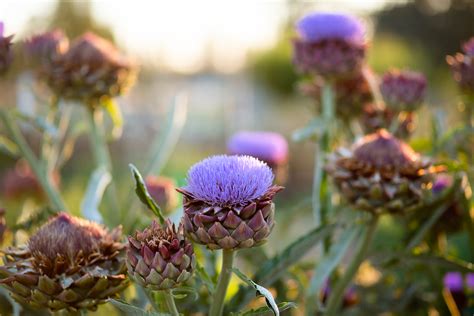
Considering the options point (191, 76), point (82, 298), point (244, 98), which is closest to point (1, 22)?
point (82, 298)

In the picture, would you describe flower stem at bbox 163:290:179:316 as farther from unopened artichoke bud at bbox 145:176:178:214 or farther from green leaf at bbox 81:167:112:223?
unopened artichoke bud at bbox 145:176:178:214

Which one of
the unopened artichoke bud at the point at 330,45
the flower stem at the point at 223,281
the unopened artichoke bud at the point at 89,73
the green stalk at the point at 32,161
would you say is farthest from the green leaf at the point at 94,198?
the unopened artichoke bud at the point at 330,45

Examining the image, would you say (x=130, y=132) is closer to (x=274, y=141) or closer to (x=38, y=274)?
(x=274, y=141)

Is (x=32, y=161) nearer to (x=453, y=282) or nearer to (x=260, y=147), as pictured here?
(x=260, y=147)

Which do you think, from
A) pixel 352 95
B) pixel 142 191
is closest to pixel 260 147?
pixel 352 95

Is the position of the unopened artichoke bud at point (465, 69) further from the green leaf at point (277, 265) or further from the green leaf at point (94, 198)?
the green leaf at point (94, 198)

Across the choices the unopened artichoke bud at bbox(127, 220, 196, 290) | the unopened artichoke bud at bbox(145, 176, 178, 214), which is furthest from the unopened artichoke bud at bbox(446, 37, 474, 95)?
the unopened artichoke bud at bbox(127, 220, 196, 290)
